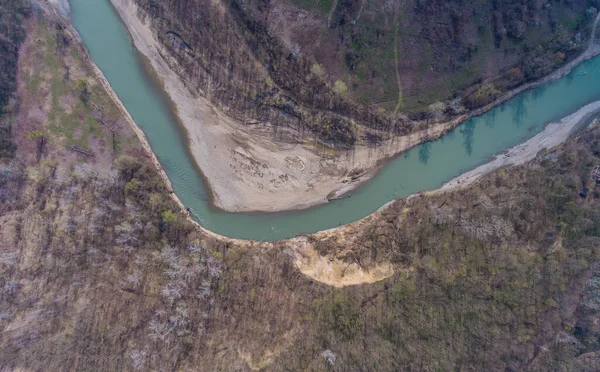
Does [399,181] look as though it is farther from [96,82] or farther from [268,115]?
[96,82]

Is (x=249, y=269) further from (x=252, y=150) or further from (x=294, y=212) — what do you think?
(x=252, y=150)

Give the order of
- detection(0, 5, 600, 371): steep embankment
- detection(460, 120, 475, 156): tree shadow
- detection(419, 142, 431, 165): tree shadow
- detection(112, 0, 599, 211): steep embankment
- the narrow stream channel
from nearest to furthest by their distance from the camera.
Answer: detection(0, 5, 600, 371): steep embankment, detection(112, 0, 599, 211): steep embankment, the narrow stream channel, detection(419, 142, 431, 165): tree shadow, detection(460, 120, 475, 156): tree shadow

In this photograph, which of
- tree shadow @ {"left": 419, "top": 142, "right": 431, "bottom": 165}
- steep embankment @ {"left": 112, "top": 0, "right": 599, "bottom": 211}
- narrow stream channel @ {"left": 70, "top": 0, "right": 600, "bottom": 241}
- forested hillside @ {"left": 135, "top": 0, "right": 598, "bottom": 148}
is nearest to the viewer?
forested hillside @ {"left": 135, "top": 0, "right": 598, "bottom": 148}

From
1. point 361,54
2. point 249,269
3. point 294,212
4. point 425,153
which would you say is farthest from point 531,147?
point 249,269

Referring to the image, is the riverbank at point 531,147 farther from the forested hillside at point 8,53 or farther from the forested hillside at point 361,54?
the forested hillside at point 8,53

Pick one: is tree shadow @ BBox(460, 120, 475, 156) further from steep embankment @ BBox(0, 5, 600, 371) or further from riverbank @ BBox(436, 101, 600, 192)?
steep embankment @ BBox(0, 5, 600, 371)

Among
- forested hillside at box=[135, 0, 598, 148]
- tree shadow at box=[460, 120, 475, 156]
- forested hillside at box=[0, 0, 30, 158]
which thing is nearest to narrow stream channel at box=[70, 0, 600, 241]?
tree shadow at box=[460, 120, 475, 156]

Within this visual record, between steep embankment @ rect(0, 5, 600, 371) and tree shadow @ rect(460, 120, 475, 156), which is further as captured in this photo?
tree shadow @ rect(460, 120, 475, 156)

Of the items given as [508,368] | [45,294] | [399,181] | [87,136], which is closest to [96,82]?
[87,136]
